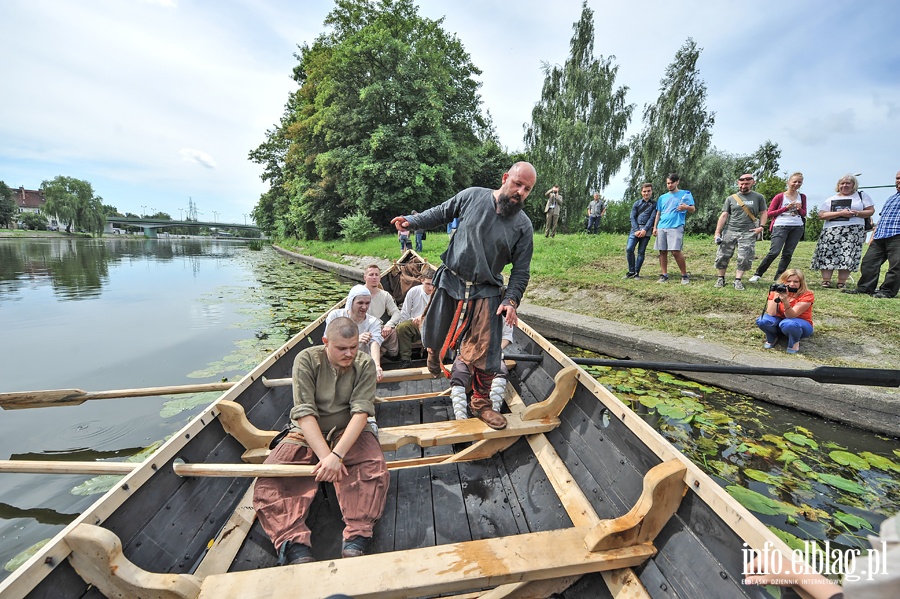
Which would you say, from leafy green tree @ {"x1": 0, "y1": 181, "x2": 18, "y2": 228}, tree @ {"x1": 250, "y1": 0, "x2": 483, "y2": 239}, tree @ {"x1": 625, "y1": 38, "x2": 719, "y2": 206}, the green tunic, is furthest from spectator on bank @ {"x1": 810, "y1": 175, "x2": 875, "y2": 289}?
leafy green tree @ {"x1": 0, "y1": 181, "x2": 18, "y2": 228}

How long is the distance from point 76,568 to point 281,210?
127 ft

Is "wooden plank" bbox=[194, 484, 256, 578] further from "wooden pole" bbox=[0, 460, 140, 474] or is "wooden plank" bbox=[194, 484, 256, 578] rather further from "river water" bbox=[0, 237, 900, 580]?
"river water" bbox=[0, 237, 900, 580]

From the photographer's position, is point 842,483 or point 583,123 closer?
point 842,483

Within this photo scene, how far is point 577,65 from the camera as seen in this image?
18797 mm

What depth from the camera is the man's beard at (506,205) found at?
8.50 feet

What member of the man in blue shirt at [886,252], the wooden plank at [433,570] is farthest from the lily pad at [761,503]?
the man in blue shirt at [886,252]

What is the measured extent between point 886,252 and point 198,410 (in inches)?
379

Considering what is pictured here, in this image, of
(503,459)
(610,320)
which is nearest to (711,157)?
(610,320)

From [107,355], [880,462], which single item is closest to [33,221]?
[107,355]

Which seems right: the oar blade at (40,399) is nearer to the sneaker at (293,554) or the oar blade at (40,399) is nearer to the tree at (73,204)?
the sneaker at (293,554)

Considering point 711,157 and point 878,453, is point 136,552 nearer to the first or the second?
point 878,453

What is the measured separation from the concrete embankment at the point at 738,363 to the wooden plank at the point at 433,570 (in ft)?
10.7

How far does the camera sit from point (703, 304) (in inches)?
225

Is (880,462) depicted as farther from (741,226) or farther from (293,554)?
(741,226)
